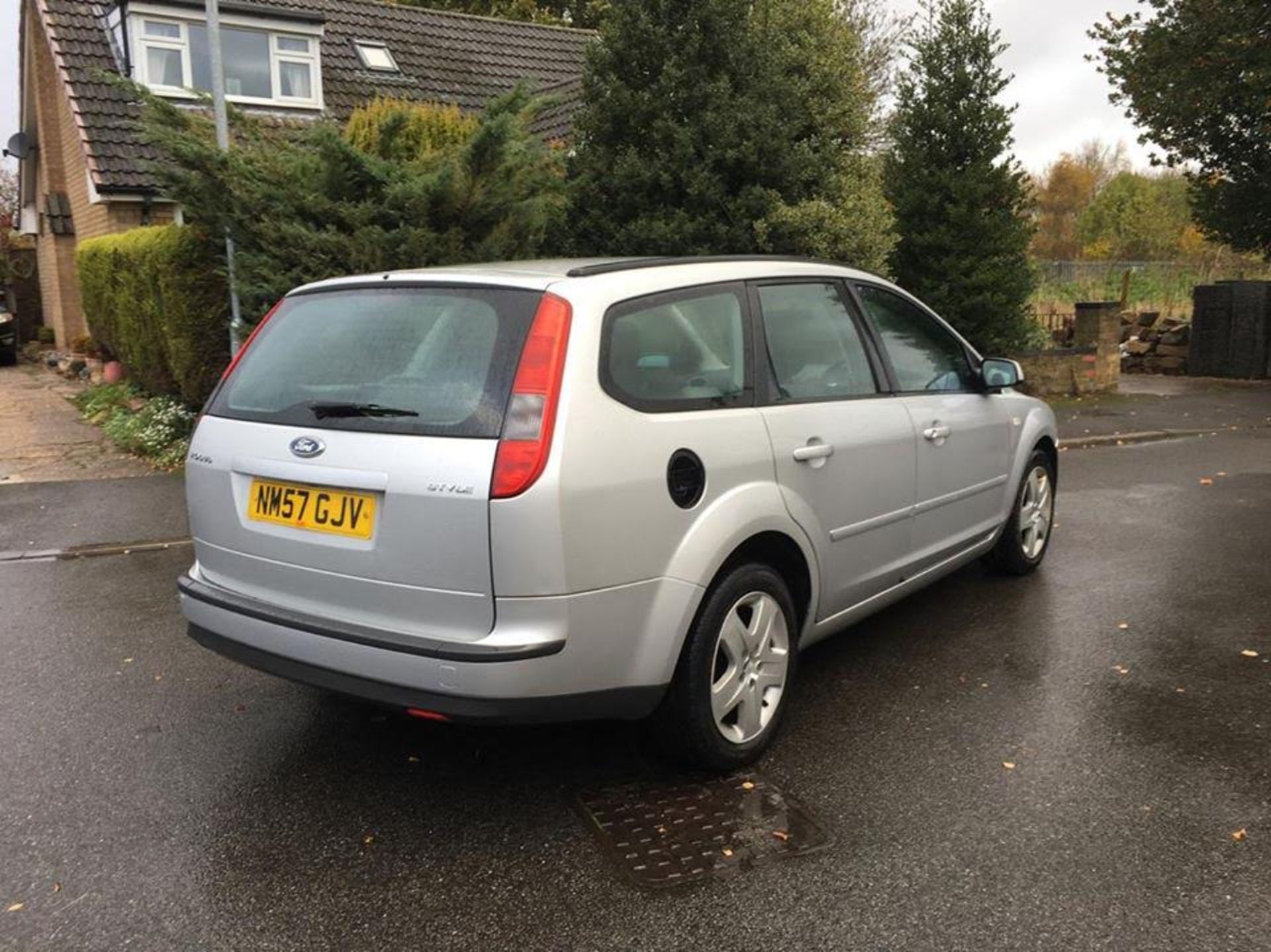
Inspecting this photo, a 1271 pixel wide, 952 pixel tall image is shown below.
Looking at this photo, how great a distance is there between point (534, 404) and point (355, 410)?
635mm

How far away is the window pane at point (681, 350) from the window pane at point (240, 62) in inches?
646

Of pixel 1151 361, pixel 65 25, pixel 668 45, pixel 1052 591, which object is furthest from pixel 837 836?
pixel 65 25

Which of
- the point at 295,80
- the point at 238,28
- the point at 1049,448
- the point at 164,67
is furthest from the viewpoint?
the point at 295,80

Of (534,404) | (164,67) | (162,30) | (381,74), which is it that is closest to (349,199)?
(534,404)

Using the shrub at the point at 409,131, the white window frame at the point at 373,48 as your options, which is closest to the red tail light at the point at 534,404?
the shrub at the point at 409,131

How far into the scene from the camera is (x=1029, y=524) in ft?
19.4

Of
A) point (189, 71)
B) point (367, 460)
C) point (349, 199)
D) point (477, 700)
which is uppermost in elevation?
point (189, 71)

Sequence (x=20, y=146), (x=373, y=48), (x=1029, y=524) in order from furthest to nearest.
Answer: (x=20, y=146), (x=373, y=48), (x=1029, y=524)

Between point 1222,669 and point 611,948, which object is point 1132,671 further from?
point 611,948

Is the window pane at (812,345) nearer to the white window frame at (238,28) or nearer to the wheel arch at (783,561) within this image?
the wheel arch at (783,561)

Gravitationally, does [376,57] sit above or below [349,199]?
above

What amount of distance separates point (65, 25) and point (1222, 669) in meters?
19.5

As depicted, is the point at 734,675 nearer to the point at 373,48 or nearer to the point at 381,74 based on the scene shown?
the point at 381,74

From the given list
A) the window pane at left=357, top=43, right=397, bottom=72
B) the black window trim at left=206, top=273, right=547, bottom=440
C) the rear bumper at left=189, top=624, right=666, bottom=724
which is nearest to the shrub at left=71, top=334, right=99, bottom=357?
the window pane at left=357, top=43, right=397, bottom=72
